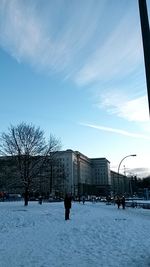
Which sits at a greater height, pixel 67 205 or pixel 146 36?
pixel 146 36

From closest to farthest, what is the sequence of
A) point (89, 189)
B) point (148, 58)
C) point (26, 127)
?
point (148, 58) → point (26, 127) → point (89, 189)

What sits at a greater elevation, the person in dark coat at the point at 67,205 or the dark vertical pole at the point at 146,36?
the dark vertical pole at the point at 146,36

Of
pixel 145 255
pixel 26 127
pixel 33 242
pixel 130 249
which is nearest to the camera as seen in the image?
pixel 145 255

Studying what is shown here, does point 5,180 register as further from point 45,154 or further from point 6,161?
point 45,154

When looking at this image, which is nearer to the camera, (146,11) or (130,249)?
(146,11)

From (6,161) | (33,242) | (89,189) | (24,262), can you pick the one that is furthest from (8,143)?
(89,189)

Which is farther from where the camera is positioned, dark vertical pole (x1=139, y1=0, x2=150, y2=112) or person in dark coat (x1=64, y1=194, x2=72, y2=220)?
person in dark coat (x1=64, y1=194, x2=72, y2=220)

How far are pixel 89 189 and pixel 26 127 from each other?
140 metres

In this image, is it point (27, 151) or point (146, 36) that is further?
point (27, 151)

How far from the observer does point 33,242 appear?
11750 mm

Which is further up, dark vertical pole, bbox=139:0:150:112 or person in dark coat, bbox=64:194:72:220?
dark vertical pole, bbox=139:0:150:112

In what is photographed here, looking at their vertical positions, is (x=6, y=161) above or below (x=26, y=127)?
below

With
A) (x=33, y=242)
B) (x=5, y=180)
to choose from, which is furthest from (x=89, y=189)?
(x=33, y=242)

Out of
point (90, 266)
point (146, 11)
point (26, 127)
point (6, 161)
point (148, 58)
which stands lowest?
point (90, 266)
